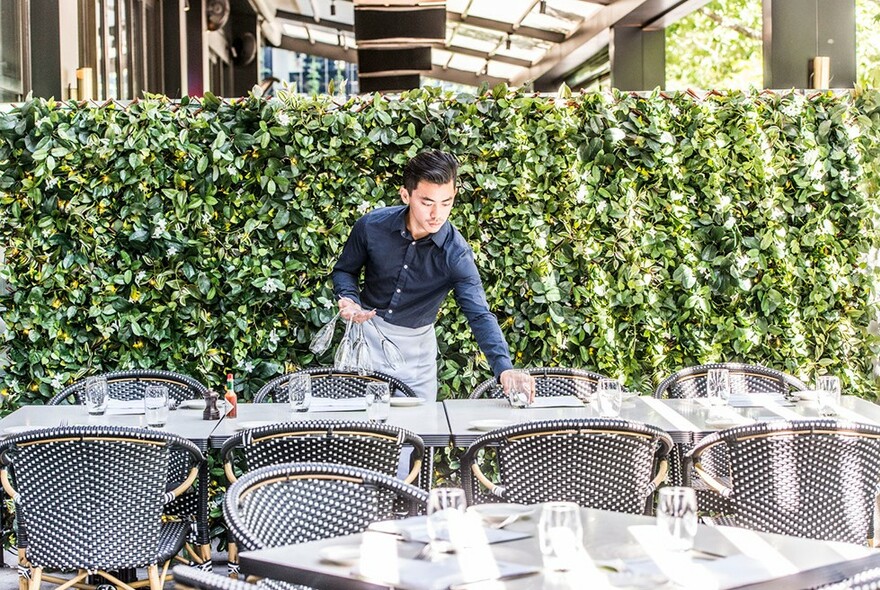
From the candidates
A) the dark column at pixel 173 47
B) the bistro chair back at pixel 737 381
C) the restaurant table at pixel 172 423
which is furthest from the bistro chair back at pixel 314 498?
the dark column at pixel 173 47

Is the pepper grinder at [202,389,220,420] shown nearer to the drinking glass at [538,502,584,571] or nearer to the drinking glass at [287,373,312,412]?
the drinking glass at [287,373,312,412]

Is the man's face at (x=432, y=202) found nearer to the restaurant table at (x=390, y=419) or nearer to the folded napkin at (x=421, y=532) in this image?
the restaurant table at (x=390, y=419)

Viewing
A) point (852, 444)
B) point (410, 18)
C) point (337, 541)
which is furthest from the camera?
point (410, 18)

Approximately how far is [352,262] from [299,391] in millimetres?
1047

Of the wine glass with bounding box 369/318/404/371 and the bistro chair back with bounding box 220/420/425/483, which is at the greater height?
the wine glass with bounding box 369/318/404/371

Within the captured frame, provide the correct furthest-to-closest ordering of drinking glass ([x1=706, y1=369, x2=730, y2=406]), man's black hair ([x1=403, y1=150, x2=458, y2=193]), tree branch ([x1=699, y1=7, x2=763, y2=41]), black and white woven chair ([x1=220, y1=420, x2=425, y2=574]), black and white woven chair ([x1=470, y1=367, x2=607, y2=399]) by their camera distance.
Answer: tree branch ([x1=699, y1=7, x2=763, y2=41]), black and white woven chair ([x1=470, y1=367, x2=607, y2=399]), man's black hair ([x1=403, y1=150, x2=458, y2=193]), drinking glass ([x1=706, y1=369, x2=730, y2=406]), black and white woven chair ([x1=220, y1=420, x2=425, y2=574])

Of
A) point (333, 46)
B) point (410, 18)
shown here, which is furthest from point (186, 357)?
Answer: point (333, 46)

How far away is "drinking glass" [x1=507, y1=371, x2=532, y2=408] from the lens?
447 centimetres

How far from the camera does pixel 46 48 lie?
7.38 meters

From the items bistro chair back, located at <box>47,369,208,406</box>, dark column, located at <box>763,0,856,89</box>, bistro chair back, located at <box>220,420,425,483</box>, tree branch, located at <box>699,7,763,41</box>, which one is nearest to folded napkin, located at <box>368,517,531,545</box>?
bistro chair back, located at <box>220,420,425,483</box>

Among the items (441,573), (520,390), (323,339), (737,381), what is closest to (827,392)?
(737,381)

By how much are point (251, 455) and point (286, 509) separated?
669 millimetres

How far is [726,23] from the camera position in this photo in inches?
796

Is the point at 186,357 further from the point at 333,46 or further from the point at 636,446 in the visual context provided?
the point at 333,46
